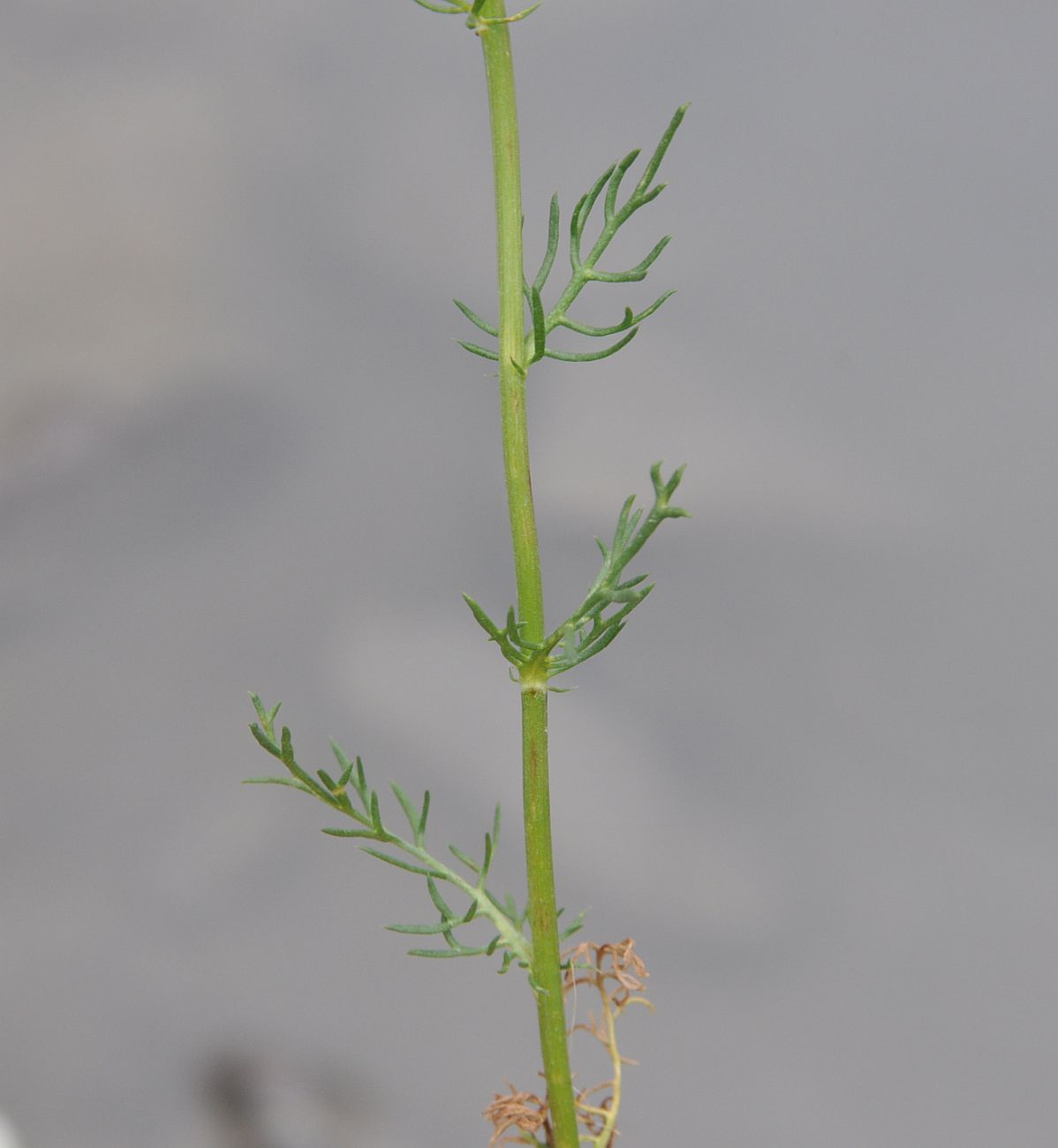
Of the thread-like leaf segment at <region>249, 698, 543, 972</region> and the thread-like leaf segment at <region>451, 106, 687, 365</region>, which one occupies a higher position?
the thread-like leaf segment at <region>451, 106, 687, 365</region>

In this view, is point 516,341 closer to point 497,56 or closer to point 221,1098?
point 497,56

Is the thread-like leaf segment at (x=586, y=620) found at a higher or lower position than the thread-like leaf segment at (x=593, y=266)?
lower

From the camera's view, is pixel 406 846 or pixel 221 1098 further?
pixel 221 1098

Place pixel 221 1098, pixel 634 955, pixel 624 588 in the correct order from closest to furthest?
pixel 624 588 → pixel 634 955 → pixel 221 1098

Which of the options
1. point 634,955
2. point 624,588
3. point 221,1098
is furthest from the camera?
point 221,1098

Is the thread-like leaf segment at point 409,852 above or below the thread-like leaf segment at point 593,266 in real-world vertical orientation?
below

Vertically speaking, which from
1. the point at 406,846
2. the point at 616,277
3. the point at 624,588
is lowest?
the point at 406,846

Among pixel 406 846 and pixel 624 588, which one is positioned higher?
pixel 624 588

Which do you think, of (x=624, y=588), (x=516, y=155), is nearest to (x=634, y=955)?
(x=624, y=588)
